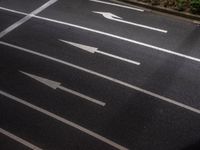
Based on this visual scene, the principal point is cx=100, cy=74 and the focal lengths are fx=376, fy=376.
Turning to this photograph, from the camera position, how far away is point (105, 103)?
11.7m

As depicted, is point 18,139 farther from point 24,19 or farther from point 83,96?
point 24,19

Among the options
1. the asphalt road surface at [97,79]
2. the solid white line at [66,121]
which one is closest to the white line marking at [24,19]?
the asphalt road surface at [97,79]

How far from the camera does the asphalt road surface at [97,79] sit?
10.6m

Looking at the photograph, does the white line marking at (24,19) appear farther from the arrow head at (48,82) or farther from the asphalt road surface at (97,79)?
the arrow head at (48,82)

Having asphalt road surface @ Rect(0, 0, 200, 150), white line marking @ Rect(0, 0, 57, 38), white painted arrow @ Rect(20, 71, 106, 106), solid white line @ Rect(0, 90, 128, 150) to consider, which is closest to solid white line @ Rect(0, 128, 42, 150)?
asphalt road surface @ Rect(0, 0, 200, 150)

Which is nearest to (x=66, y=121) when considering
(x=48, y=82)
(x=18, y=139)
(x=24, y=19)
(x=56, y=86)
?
(x=18, y=139)

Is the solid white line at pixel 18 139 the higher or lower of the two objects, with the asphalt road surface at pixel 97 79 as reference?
lower

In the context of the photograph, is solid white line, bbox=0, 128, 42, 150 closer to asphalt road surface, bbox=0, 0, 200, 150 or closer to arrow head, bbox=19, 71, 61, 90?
asphalt road surface, bbox=0, 0, 200, 150

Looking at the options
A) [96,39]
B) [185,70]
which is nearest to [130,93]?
[185,70]

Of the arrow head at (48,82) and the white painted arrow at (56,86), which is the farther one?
the arrow head at (48,82)

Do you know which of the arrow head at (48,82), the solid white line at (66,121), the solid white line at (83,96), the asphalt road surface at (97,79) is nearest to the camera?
the solid white line at (66,121)

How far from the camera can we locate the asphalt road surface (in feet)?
34.8

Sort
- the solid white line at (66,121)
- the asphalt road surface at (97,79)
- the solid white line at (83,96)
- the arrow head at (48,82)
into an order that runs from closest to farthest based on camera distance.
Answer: the solid white line at (66,121) < the asphalt road surface at (97,79) < the solid white line at (83,96) < the arrow head at (48,82)

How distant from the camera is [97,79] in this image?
41.8ft
